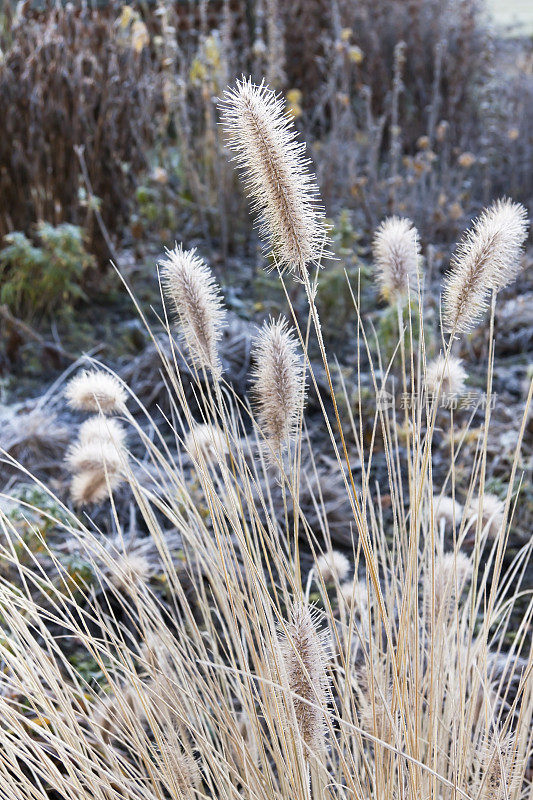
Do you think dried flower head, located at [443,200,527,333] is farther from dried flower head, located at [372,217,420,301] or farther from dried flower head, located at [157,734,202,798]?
dried flower head, located at [157,734,202,798]

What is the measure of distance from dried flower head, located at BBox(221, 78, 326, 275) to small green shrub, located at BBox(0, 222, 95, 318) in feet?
8.89

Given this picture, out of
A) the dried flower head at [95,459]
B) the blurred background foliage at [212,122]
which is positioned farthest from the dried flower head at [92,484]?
the blurred background foliage at [212,122]

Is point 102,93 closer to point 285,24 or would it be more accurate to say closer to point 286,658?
point 285,24

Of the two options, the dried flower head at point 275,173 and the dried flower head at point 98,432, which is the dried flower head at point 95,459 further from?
the dried flower head at point 275,173

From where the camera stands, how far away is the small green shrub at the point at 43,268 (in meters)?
3.59

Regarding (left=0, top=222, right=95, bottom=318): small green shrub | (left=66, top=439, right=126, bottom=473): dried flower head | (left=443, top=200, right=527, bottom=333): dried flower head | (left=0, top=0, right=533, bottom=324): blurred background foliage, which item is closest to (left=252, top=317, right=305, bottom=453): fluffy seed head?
(left=443, top=200, right=527, bottom=333): dried flower head

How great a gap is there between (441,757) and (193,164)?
13.2 feet

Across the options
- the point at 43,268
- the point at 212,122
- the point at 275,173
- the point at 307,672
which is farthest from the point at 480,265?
the point at 212,122

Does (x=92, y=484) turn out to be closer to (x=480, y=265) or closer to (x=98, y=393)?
(x=98, y=393)

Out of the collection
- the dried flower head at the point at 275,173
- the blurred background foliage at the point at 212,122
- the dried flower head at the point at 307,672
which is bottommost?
the dried flower head at the point at 307,672

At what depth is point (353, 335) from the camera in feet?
11.8

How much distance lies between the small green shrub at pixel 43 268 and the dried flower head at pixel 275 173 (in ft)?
8.89

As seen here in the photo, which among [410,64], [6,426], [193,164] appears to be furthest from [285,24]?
[6,426]

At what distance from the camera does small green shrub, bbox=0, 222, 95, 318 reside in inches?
141
